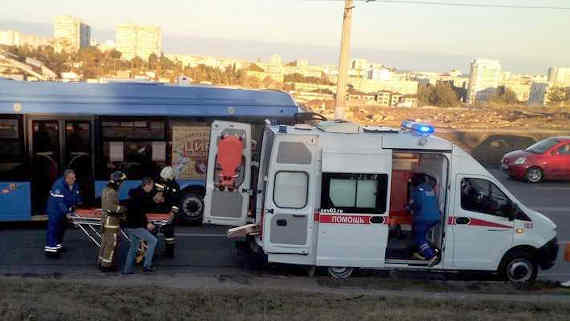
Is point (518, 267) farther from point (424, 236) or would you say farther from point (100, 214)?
point (100, 214)

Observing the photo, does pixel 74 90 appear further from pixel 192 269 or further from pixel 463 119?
pixel 463 119

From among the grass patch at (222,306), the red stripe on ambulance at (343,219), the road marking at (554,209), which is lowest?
the road marking at (554,209)

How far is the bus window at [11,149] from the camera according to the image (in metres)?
10.7

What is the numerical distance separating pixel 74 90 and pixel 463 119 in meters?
34.7

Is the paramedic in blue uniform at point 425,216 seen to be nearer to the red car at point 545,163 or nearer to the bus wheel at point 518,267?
the bus wheel at point 518,267

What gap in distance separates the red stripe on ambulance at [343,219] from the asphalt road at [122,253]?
137cm

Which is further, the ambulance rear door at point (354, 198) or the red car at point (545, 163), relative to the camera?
the red car at point (545, 163)

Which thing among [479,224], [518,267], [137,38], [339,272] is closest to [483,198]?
[479,224]

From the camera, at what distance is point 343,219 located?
7785mm

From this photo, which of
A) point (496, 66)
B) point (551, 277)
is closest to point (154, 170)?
point (551, 277)

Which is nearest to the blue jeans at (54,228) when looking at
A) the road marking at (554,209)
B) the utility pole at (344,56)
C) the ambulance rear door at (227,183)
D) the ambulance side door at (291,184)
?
the ambulance rear door at (227,183)

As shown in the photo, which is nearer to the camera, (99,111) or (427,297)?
(427,297)

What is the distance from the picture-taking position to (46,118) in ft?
36.0

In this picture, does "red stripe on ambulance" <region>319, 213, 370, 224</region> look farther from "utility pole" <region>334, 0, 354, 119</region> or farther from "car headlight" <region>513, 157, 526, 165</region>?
"car headlight" <region>513, 157, 526, 165</region>
